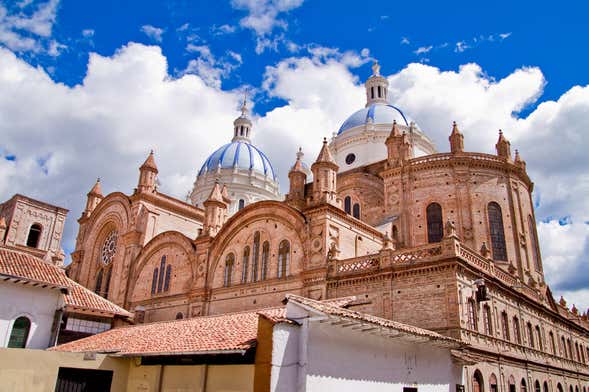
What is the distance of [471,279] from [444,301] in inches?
89.7

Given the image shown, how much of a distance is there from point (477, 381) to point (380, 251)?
6853mm

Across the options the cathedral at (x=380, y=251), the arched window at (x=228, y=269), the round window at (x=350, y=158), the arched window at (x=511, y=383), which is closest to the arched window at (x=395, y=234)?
the cathedral at (x=380, y=251)

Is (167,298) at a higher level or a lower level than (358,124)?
lower

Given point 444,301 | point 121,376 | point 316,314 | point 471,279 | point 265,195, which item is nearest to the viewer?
point 316,314

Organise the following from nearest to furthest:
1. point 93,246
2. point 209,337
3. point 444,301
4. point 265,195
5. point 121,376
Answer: point 209,337, point 121,376, point 444,301, point 93,246, point 265,195

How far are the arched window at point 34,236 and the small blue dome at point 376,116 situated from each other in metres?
30.4

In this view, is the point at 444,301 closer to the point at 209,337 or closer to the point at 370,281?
the point at 370,281

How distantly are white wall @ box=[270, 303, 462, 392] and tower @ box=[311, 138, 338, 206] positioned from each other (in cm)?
1102

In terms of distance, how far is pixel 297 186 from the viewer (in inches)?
1278

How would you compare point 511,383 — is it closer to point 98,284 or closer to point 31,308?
point 31,308

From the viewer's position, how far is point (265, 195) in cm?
5916

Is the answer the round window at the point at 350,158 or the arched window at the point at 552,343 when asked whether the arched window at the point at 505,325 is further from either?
the round window at the point at 350,158

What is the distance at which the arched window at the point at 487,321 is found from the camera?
23156 millimetres

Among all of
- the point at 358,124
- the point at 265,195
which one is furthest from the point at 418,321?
the point at 265,195
